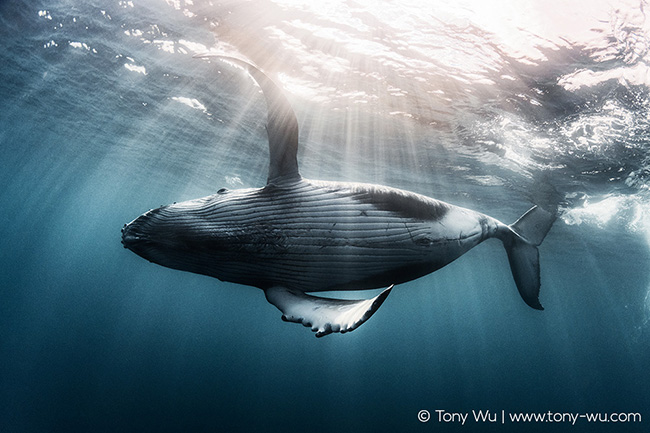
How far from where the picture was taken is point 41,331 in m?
41.5

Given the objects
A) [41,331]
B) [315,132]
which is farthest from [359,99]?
[41,331]

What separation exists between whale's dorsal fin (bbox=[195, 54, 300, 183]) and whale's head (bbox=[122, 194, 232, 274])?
1.28 ft

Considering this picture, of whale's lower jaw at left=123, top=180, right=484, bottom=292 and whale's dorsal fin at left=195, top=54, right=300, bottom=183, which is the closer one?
whale's lower jaw at left=123, top=180, right=484, bottom=292

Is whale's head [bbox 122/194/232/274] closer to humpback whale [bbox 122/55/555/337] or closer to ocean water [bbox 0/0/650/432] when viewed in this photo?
humpback whale [bbox 122/55/555/337]

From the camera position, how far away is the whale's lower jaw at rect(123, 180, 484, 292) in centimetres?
163

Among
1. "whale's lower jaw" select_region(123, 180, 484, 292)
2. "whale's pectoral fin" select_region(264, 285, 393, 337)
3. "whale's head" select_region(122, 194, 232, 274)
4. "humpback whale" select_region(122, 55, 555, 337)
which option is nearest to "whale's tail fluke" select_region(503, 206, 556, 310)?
"humpback whale" select_region(122, 55, 555, 337)

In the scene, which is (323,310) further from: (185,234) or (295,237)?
(185,234)

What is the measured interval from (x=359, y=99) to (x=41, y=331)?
52504 mm

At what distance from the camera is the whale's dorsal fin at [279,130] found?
6.02 ft

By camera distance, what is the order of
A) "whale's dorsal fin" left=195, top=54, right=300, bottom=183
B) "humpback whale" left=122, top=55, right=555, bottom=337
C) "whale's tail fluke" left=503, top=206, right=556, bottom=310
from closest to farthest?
"humpback whale" left=122, top=55, right=555, bottom=337 → "whale's dorsal fin" left=195, top=54, right=300, bottom=183 → "whale's tail fluke" left=503, top=206, right=556, bottom=310

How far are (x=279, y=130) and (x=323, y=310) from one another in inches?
40.8

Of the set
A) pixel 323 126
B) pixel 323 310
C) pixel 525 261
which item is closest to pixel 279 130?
pixel 323 310

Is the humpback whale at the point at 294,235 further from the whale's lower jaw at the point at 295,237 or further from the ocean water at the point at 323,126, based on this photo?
the ocean water at the point at 323,126

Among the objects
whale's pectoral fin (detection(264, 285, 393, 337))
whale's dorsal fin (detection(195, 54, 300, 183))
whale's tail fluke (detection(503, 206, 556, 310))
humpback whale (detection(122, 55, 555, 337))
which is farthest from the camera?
whale's tail fluke (detection(503, 206, 556, 310))
